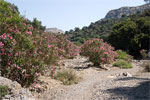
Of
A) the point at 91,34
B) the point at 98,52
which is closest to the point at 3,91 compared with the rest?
the point at 98,52

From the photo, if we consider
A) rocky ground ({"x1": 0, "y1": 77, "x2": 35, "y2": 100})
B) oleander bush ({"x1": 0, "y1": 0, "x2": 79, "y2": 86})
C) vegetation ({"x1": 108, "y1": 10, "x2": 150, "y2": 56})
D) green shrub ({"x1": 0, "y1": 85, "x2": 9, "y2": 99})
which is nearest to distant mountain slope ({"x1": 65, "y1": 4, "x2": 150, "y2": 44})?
vegetation ({"x1": 108, "y1": 10, "x2": 150, "y2": 56})

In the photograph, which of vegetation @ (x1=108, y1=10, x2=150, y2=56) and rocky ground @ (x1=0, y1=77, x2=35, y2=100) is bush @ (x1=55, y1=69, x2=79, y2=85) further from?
vegetation @ (x1=108, y1=10, x2=150, y2=56)

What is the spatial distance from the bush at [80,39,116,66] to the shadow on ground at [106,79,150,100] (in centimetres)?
626

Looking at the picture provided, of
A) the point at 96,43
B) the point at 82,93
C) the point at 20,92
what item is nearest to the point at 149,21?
the point at 96,43

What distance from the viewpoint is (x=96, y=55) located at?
13328 mm

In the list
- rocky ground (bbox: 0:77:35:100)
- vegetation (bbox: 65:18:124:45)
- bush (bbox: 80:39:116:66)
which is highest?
vegetation (bbox: 65:18:124:45)

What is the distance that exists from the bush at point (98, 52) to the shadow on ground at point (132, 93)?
6256 mm

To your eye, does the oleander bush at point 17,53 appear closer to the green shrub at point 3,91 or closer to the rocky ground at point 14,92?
the rocky ground at point 14,92

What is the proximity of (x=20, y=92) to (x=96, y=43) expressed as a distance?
905cm

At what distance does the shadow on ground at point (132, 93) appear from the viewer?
18.6ft

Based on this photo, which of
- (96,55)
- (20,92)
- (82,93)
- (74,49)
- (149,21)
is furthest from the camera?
(149,21)

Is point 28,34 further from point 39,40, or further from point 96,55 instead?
point 96,55

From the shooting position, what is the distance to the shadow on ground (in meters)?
5.68

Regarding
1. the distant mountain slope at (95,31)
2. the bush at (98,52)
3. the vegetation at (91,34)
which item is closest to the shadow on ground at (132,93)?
the bush at (98,52)
